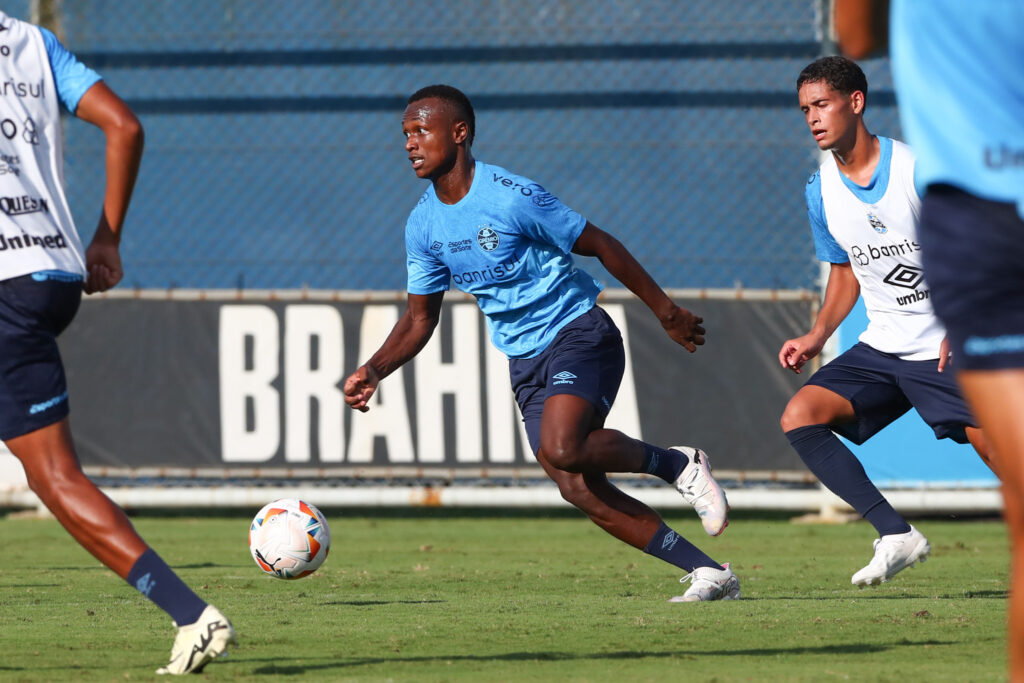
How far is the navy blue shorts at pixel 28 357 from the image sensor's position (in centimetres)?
→ 377

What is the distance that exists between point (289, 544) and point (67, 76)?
8.10ft

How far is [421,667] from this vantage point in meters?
4.07

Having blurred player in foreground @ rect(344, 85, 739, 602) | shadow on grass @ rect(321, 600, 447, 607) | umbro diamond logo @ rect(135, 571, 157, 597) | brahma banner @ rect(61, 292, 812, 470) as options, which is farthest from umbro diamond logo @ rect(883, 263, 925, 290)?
brahma banner @ rect(61, 292, 812, 470)

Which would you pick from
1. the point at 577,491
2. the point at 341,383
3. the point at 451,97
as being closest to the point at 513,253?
the point at 451,97

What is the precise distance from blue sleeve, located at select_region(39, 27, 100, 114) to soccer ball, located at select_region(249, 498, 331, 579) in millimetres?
2400

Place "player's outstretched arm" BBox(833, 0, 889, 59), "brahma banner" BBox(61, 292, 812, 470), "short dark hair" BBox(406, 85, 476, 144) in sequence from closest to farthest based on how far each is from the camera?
"player's outstretched arm" BBox(833, 0, 889, 59), "short dark hair" BBox(406, 85, 476, 144), "brahma banner" BBox(61, 292, 812, 470)

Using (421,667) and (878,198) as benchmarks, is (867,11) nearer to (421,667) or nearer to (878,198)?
(421,667)

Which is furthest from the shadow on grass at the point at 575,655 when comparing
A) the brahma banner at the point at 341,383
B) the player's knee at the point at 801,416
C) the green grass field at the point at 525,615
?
the brahma banner at the point at 341,383

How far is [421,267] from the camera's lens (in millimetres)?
6152

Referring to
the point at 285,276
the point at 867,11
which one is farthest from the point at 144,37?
the point at 867,11

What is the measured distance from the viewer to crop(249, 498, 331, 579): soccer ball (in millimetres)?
5805

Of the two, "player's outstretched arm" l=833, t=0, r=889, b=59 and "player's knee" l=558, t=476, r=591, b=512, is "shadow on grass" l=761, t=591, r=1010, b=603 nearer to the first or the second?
"player's knee" l=558, t=476, r=591, b=512

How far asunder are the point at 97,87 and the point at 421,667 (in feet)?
6.27

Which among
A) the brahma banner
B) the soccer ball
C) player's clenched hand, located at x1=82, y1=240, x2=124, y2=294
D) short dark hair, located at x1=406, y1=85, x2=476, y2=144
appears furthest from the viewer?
the brahma banner
